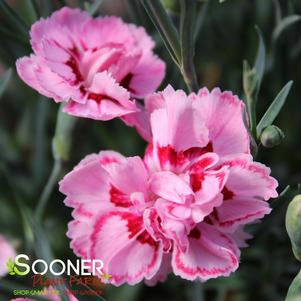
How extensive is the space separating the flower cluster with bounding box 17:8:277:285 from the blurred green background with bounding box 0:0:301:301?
0.62ft

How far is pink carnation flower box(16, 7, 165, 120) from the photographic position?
63 centimetres

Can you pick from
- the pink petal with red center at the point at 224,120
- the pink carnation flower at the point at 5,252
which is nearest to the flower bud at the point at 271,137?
the pink petal with red center at the point at 224,120

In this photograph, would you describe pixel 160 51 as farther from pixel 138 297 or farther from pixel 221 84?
pixel 138 297

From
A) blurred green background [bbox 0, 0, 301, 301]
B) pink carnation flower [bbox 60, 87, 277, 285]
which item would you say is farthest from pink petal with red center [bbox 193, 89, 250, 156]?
blurred green background [bbox 0, 0, 301, 301]

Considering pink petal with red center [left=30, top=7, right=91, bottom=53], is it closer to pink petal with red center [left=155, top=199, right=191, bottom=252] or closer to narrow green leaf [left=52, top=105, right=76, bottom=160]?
narrow green leaf [left=52, top=105, right=76, bottom=160]

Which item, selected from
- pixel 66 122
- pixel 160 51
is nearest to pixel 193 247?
pixel 66 122

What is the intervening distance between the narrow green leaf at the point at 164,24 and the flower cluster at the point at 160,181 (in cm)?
4

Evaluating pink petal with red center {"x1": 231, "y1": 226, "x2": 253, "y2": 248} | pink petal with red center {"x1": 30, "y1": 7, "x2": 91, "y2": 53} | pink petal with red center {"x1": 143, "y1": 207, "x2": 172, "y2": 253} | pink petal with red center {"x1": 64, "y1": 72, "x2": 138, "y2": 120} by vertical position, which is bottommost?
pink petal with red center {"x1": 231, "y1": 226, "x2": 253, "y2": 248}

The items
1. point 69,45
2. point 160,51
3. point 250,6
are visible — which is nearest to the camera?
point 69,45

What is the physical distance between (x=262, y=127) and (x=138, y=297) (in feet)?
1.59

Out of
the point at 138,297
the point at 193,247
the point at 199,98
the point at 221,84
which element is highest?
the point at 199,98

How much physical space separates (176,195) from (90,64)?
7.3 inches

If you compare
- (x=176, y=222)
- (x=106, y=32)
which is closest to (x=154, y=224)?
(x=176, y=222)

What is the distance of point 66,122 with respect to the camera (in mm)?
749
